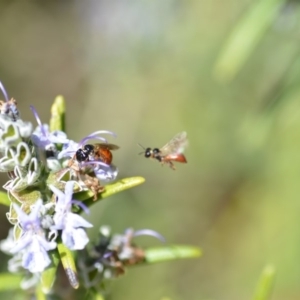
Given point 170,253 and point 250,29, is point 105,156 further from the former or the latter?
point 250,29

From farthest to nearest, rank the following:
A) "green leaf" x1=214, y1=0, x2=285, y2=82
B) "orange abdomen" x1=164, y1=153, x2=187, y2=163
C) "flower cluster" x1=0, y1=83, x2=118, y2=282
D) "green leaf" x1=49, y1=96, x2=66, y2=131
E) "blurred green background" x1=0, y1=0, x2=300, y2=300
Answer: "blurred green background" x1=0, y1=0, x2=300, y2=300
"green leaf" x1=214, y1=0, x2=285, y2=82
"orange abdomen" x1=164, y1=153, x2=187, y2=163
"green leaf" x1=49, y1=96, x2=66, y2=131
"flower cluster" x1=0, y1=83, x2=118, y2=282

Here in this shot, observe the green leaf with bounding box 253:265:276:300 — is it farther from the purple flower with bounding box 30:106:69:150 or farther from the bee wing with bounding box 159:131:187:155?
the purple flower with bounding box 30:106:69:150

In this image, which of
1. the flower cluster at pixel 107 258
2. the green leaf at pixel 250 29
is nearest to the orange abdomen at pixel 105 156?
the flower cluster at pixel 107 258

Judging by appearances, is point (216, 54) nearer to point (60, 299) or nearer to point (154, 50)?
point (154, 50)

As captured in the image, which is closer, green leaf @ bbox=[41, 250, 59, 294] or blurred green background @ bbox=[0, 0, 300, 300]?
green leaf @ bbox=[41, 250, 59, 294]

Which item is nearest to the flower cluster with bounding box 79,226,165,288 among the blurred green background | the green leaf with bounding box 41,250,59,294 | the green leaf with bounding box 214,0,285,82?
the green leaf with bounding box 41,250,59,294

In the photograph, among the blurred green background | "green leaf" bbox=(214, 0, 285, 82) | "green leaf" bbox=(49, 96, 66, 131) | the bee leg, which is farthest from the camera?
the blurred green background
